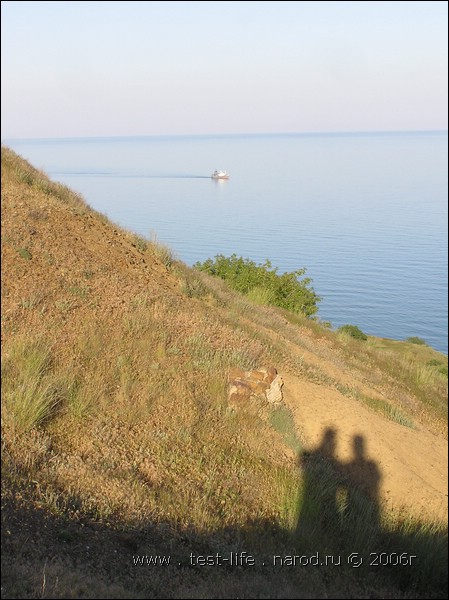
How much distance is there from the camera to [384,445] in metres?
9.02

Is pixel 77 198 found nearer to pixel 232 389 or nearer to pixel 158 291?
pixel 158 291

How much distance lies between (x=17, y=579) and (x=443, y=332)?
4511 centimetres

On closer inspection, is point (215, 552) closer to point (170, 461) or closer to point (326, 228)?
point (170, 461)

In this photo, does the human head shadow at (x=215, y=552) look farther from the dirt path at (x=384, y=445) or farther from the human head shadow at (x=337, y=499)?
the dirt path at (x=384, y=445)

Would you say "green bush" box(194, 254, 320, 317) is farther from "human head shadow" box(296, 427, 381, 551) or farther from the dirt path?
"human head shadow" box(296, 427, 381, 551)

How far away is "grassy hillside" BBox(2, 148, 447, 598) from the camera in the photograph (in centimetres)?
533

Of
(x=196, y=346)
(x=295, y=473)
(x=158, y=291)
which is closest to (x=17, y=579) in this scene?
(x=295, y=473)

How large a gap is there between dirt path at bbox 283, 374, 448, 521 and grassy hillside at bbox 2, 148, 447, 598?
36mm

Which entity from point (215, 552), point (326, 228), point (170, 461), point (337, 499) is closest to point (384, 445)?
point (337, 499)

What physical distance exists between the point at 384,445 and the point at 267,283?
17161mm

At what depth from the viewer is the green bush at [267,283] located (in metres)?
25.2

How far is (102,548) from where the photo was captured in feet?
17.6

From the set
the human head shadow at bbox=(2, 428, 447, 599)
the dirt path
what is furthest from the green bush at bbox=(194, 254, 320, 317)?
the human head shadow at bbox=(2, 428, 447, 599)

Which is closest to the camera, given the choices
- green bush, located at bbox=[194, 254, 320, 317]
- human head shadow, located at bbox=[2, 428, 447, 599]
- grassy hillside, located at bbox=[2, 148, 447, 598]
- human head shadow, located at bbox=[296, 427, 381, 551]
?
human head shadow, located at bbox=[2, 428, 447, 599]
